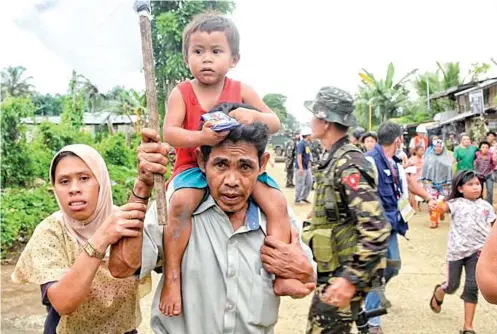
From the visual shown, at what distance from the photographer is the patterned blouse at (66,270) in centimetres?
211

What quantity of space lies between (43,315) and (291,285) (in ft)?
14.2

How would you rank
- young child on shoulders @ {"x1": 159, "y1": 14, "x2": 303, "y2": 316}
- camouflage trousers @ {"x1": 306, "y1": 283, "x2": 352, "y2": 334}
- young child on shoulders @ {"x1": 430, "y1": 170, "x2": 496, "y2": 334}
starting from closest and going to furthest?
young child on shoulders @ {"x1": 159, "y1": 14, "x2": 303, "y2": 316} < camouflage trousers @ {"x1": 306, "y1": 283, "x2": 352, "y2": 334} < young child on shoulders @ {"x1": 430, "y1": 170, "x2": 496, "y2": 334}

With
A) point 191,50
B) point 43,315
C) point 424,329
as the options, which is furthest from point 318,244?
point 43,315

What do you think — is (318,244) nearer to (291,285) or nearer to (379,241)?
(379,241)

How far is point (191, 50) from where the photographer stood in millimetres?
2232

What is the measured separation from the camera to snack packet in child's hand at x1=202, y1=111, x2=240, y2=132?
1934 mm

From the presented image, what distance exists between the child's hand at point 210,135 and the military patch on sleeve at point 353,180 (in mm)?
1337

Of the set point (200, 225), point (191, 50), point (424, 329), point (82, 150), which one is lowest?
point (424, 329)

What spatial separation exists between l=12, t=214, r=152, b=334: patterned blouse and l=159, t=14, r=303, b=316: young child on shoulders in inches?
10.6

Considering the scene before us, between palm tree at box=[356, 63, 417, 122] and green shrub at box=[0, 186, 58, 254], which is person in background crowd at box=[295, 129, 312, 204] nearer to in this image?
green shrub at box=[0, 186, 58, 254]

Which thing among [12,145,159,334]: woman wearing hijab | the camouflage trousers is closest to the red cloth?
[12,145,159,334]: woman wearing hijab

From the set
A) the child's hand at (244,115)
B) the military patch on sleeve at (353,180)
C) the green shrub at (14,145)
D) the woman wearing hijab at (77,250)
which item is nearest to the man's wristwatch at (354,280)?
the military patch on sleeve at (353,180)

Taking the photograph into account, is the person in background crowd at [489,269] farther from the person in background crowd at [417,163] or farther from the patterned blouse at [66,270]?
the person in background crowd at [417,163]

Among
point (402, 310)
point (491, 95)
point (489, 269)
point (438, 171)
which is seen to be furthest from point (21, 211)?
point (491, 95)
